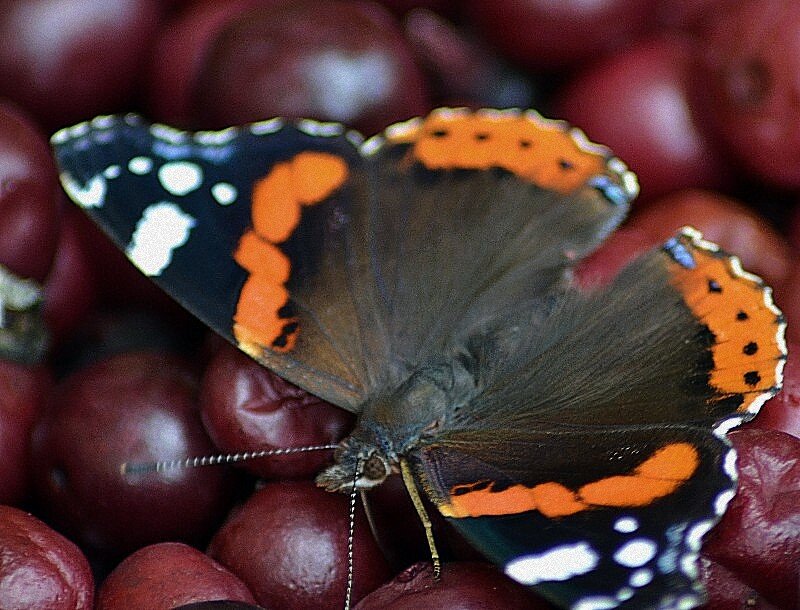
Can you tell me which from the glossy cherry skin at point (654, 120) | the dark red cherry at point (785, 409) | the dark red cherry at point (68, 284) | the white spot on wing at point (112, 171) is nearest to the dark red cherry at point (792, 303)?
the dark red cherry at point (785, 409)

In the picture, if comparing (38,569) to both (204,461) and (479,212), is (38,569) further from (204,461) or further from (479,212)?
(479,212)

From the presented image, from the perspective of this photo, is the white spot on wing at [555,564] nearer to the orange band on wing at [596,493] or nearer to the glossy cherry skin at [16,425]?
the orange band on wing at [596,493]

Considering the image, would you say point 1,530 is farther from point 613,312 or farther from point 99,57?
point 99,57

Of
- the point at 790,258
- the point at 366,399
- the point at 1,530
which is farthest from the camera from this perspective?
the point at 790,258

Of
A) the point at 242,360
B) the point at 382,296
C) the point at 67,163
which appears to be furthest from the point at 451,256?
the point at 67,163

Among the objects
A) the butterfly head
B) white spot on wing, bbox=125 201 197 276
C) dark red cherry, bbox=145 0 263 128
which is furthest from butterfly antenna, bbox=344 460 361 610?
dark red cherry, bbox=145 0 263 128

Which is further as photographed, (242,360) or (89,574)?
(242,360)

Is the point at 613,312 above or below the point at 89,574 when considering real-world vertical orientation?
above
